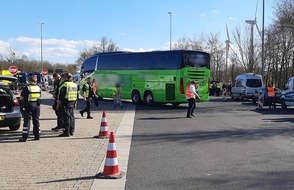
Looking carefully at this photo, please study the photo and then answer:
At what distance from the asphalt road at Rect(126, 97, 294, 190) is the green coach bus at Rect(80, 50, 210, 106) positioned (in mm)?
9528

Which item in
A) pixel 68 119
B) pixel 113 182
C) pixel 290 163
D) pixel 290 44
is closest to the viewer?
pixel 113 182

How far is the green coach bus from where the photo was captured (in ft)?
73.6

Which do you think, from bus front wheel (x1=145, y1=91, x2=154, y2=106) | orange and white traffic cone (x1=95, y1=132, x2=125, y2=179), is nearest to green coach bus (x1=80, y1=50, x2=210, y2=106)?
bus front wheel (x1=145, y1=91, x2=154, y2=106)

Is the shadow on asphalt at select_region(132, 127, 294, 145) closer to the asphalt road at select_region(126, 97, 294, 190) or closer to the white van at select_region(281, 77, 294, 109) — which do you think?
the asphalt road at select_region(126, 97, 294, 190)

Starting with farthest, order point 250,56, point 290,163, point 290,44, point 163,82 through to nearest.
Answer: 1. point 250,56
2. point 290,44
3. point 163,82
4. point 290,163

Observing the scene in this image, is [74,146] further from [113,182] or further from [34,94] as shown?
[113,182]

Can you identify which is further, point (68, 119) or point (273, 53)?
point (273, 53)

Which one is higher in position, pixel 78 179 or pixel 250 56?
pixel 250 56

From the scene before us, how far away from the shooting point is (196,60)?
22828mm

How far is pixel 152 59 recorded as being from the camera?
80.5 feet

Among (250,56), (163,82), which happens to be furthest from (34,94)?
(250,56)

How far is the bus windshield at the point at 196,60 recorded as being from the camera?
22453 millimetres

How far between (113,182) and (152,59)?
1874 centimetres

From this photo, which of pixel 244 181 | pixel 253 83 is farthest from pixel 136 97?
pixel 244 181
